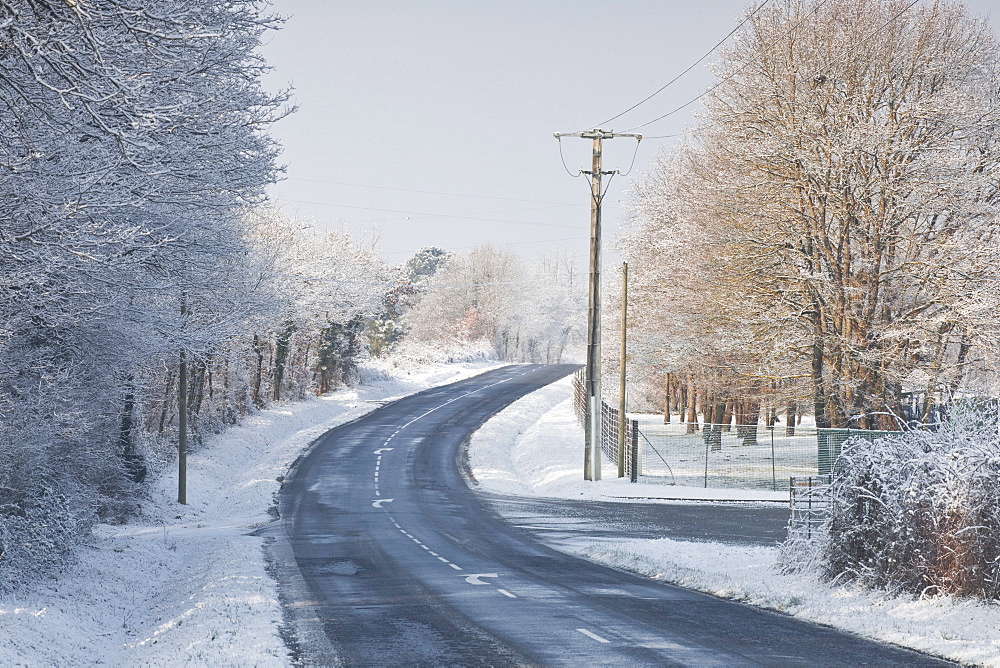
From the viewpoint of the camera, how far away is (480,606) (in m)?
12.9

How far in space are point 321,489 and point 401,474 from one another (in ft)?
13.7

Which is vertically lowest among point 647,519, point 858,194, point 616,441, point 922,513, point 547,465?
point 647,519

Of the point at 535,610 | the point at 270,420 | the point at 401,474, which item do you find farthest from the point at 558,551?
the point at 270,420

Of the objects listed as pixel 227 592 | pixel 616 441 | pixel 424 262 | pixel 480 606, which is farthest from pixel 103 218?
pixel 424 262

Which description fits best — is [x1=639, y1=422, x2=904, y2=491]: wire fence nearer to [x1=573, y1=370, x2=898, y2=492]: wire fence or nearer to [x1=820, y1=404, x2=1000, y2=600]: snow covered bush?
[x1=573, y1=370, x2=898, y2=492]: wire fence

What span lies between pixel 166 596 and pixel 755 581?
946 cm

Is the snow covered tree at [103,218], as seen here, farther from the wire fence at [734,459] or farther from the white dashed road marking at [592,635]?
the wire fence at [734,459]

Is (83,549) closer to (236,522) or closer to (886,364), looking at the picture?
(236,522)

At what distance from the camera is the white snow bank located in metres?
30.8

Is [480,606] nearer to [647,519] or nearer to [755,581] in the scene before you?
[755,581]

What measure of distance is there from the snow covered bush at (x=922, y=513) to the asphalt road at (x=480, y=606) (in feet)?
5.13

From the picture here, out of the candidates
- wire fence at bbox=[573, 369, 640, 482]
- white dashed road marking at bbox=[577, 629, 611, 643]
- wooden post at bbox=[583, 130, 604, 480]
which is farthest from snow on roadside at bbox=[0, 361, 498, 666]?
wire fence at bbox=[573, 369, 640, 482]

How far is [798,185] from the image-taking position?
90.0 feet

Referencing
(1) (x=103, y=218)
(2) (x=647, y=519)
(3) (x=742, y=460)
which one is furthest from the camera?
(3) (x=742, y=460)
